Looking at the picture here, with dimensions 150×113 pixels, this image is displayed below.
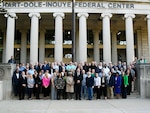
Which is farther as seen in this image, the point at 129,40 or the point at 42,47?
the point at 42,47

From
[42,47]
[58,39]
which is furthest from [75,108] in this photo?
[42,47]

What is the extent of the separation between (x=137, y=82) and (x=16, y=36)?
941 inches

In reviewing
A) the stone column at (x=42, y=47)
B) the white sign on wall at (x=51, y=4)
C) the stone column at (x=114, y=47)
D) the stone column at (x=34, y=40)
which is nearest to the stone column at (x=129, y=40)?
the white sign on wall at (x=51, y=4)

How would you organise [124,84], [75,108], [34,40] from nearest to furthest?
[75,108] → [124,84] → [34,40]

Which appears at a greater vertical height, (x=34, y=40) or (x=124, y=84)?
(x=34, y=40)

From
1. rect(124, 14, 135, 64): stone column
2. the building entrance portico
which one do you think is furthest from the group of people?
rect(124, 14, 135, 64): stone column

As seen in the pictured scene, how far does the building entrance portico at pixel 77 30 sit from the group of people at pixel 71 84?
11359mm

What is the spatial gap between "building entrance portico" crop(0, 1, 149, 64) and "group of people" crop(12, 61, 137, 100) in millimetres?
11359

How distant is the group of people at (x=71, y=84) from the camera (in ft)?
49.8

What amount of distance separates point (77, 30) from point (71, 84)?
20481 millimetres

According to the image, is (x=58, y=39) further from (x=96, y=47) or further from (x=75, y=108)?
(x=75, y=108)

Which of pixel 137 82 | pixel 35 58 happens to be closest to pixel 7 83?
pixel 137 82

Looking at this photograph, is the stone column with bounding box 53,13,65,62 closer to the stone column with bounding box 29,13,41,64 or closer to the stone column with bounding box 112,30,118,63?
the stone column with bounding box 29,13,41,64

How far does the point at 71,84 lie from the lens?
15.0 metres
